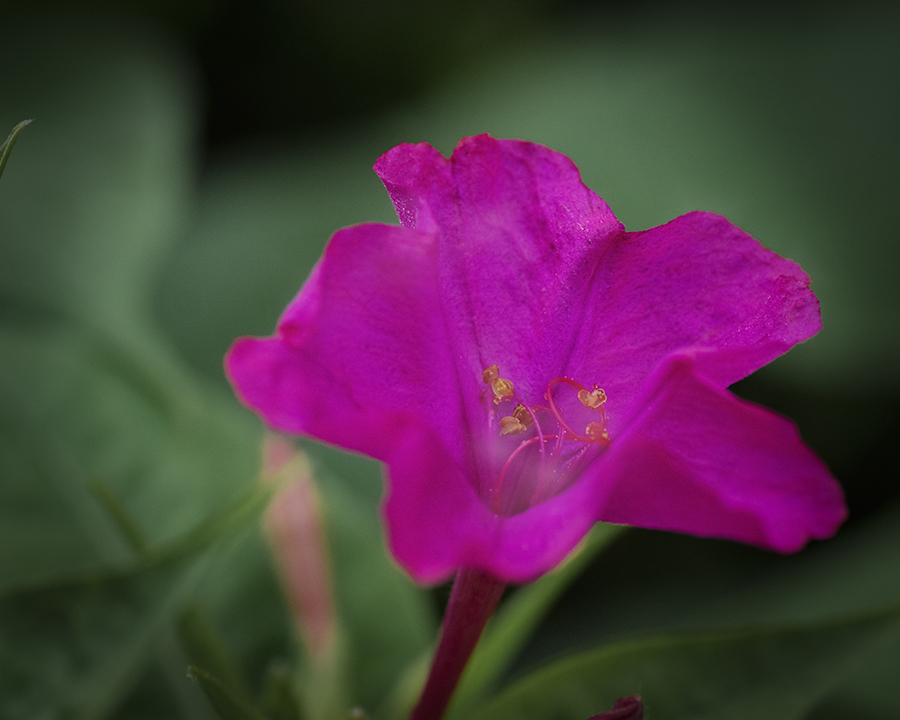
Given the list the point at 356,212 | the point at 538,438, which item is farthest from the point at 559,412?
the point at 356,212

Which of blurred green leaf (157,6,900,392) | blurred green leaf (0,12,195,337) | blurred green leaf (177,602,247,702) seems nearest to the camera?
blurred green leaf (177,602,247,702)

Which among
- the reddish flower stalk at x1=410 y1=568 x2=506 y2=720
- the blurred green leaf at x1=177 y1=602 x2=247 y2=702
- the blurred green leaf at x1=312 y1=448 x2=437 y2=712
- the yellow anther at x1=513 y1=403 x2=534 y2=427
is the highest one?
the yellow anther at x1=513 y1=403 x2=534 y2=427

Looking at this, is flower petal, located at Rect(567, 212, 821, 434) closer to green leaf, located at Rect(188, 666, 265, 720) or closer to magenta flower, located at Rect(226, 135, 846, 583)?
magenta flower, located at Rect(226, 135, 846, 583)

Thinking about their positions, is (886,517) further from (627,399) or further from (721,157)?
(627,399)

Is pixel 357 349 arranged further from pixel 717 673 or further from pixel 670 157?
pixel 670 157

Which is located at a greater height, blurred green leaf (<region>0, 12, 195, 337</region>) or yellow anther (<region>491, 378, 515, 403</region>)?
blurred green leaf (<region>0, 12, 195, 337</region>)

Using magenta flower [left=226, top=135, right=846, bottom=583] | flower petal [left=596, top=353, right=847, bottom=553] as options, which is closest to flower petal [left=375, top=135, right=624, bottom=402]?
magenta flower [left=226, top=135, right=846, bottom=583]

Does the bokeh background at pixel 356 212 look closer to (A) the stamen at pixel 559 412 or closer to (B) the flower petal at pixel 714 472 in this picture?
(A) the stamen at pixel 559 412

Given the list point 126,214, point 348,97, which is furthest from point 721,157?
point 126,214
